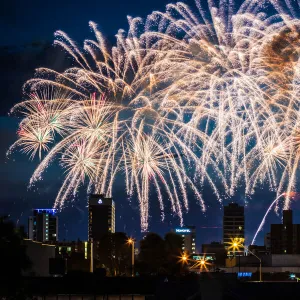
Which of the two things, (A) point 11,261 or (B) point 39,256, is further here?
(B) point 39,256

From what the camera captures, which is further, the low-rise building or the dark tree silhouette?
the low-rise building

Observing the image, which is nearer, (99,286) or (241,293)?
(241,293)

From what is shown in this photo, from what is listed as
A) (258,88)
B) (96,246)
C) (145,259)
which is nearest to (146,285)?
(258,88)

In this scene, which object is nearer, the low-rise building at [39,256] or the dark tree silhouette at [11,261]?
the dark tree silhouette at [11,261]

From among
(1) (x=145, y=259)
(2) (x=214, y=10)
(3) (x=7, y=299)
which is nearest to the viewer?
(3) (x=7, y=299)

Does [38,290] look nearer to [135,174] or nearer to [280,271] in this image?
[135,174]

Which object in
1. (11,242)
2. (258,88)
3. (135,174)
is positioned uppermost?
(258,88)

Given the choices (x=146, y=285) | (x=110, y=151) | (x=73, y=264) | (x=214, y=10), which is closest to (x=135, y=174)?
(x=110, y=151)

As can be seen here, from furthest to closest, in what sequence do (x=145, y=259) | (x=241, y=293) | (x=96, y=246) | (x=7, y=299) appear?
1. (x=96, y=246)
2. (x=145, y=259)
3. (x=7, y=299)
4. (x=241, y=293)

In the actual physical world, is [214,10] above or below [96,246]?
above
